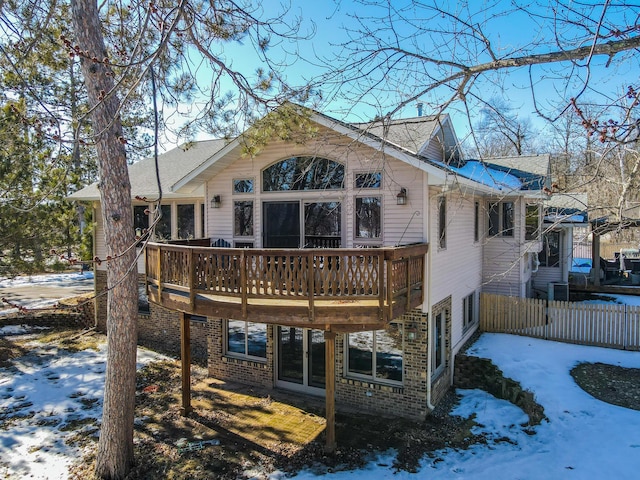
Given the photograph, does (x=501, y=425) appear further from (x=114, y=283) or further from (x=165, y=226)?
(x=165, y=226)

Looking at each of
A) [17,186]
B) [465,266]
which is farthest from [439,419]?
[17,186]

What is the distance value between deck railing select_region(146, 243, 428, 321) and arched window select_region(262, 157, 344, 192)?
9.53 ft

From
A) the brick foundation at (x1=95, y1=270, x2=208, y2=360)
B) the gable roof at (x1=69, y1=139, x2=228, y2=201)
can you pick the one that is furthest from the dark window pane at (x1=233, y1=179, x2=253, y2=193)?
the brick foundation at (x1=95, y1=270, x2=208, y2=360)

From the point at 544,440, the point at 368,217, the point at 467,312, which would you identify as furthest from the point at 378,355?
the point at 467,312

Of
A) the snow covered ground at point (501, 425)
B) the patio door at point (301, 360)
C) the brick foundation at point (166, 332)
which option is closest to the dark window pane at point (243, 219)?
the patio door at point (301, 360)

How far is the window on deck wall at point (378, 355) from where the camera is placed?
29.8ft

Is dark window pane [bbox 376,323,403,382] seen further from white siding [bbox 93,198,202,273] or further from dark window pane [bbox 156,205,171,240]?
dark window pane [bbox 156,205,171,240]

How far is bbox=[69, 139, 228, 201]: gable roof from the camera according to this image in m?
14.2

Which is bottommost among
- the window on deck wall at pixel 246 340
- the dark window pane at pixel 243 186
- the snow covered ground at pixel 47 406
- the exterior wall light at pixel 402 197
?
the snow covered ground at pixel 47 406

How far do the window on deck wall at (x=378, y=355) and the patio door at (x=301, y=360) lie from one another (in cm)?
83

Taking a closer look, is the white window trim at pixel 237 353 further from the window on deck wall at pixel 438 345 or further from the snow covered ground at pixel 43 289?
the snow covered ground at pixel 43 289

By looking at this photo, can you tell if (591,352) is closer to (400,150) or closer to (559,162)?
(559,162)

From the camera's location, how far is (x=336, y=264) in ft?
23.6

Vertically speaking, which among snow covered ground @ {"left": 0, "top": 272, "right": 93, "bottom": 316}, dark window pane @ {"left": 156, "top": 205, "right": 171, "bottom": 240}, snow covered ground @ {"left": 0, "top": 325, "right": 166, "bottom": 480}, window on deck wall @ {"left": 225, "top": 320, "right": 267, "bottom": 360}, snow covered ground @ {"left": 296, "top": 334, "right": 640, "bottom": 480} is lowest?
snow covered ground @ {"left": 0, "top": 325, "right": 166, "bottom": 480}
